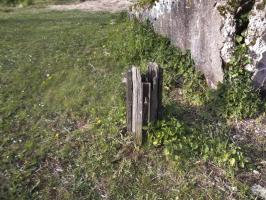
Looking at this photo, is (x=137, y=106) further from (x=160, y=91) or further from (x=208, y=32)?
(x=208, y=32)

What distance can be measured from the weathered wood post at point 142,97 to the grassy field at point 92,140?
243 millimetres

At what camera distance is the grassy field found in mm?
3410

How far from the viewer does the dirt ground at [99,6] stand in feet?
42.4

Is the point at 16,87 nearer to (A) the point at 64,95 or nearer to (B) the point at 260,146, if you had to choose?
(A) the point at 64,95

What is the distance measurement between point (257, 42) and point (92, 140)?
241 centimetres

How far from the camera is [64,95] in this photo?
5.12 meters

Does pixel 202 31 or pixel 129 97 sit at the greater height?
pixel 202 31

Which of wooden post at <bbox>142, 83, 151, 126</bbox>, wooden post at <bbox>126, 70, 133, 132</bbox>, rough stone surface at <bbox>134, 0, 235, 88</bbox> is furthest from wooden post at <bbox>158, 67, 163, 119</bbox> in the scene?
rough stone surface at <bbox>134, 0, 235, 88</bbox>

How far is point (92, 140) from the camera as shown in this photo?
4059 mm

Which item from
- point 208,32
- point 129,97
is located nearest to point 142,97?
point 129,97

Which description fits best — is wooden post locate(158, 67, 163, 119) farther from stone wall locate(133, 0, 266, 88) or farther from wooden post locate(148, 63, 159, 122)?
stone wall locate(133, 0, 266, 88)

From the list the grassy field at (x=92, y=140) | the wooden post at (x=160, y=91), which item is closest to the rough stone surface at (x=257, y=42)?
the grassy field at (x=92, y=140)

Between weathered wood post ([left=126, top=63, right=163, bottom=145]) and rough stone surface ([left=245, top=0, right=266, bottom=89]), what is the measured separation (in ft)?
4.59

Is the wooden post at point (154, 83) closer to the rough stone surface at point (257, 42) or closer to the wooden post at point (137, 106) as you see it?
the wooden post at point (137, 106)
